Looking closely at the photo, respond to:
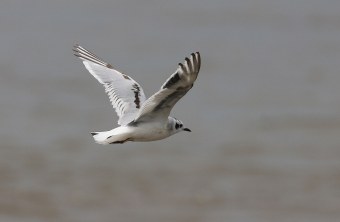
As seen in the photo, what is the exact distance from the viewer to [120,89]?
538 inches

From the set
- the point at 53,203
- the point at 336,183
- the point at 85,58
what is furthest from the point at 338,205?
the point at 85,58

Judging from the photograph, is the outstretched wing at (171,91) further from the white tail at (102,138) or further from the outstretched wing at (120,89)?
the outstretched wing at (120,89)

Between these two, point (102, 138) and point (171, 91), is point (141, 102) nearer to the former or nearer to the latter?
point (102, 138)

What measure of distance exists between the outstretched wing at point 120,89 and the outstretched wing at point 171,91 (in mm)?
458

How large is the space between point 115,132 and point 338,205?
5.05m

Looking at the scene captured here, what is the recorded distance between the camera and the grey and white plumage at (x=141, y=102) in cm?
1206

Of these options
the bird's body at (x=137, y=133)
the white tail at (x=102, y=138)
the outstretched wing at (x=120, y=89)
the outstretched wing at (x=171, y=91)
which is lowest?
the white tail at (x=102, y=138)

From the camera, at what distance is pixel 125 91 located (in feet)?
44.6

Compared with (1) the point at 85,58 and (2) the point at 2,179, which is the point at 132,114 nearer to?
(1) the point at 85,58

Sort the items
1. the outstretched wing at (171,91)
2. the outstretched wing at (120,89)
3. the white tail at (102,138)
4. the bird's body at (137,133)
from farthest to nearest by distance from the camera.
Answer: the outstretched wing at (120,89)
the bird's body at (137,133)
the white tail at (102,138)
the outstretched wing at (171,91)

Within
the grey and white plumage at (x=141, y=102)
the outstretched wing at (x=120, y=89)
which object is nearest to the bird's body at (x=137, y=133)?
the grey and white plumage at (x=141, y=102)

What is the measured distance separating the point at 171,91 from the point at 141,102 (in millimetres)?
1270

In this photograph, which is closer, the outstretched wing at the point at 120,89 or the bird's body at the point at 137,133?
the bird's body at the point at 137,133

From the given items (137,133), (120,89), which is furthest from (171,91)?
(120,89)
